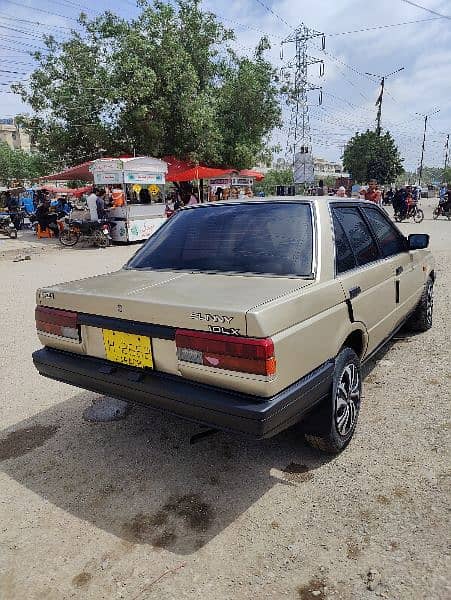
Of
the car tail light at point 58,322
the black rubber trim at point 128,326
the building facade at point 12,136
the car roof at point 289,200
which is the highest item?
the building facade at point 12,136

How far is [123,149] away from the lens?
20.9 metres

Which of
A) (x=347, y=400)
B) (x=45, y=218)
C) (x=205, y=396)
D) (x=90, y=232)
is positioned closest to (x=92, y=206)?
(x=90, y=232)

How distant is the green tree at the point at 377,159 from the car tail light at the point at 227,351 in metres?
45.7

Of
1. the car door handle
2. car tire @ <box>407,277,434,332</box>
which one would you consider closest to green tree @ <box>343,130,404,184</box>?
car tire @ <box>407,277,434,332</box>

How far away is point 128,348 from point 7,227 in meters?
18.4

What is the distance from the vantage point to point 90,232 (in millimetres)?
14578

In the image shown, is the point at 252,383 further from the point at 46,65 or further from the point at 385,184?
the point at 385,184

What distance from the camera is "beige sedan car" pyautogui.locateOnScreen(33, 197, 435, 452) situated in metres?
2.12

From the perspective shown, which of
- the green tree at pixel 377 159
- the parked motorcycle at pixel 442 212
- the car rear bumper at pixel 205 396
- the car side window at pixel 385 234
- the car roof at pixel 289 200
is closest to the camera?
the car rear bumper at pixel 205 396

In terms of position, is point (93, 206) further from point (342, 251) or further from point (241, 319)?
point (241, 319)

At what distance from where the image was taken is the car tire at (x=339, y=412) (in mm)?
2604

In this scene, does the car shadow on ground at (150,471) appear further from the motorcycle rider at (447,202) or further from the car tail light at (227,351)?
the motorcycle rider at (447,202)

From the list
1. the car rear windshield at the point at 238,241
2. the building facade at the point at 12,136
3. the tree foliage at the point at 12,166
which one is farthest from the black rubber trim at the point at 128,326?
the building facade at the point at 12,136

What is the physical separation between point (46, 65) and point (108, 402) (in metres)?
22.2
